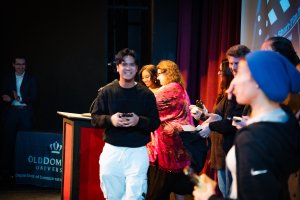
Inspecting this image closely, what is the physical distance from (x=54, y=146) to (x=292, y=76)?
3799mm

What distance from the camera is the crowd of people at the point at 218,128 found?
1428 mm

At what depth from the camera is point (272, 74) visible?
145cm

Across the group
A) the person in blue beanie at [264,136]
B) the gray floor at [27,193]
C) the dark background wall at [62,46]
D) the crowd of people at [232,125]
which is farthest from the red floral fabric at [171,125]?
the dark background wall at [62,46]

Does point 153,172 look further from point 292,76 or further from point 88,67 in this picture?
point 88,67

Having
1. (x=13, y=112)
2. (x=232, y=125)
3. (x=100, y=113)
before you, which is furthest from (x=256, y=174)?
(x=13, y=112)

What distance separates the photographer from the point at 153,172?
393cm

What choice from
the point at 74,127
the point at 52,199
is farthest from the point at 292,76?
the point at 52,199

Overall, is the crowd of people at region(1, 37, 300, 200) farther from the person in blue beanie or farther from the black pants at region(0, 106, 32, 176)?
the black pants at region(0, 106, 32, 176)

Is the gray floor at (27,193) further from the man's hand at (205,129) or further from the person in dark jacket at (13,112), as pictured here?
the man's hand at (205,129)

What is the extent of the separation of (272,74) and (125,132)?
73.4 inches

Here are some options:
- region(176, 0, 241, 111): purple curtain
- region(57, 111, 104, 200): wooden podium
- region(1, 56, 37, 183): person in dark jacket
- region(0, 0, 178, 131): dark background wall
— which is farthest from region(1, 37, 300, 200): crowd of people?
region(0, 0, 178, 131): dark background wall

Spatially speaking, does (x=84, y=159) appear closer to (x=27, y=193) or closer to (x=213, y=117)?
(x=213, y=117)

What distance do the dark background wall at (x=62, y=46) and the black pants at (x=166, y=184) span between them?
309 centimetres

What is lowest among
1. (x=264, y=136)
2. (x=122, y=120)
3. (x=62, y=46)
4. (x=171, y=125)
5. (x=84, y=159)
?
(x=84, y=159)
